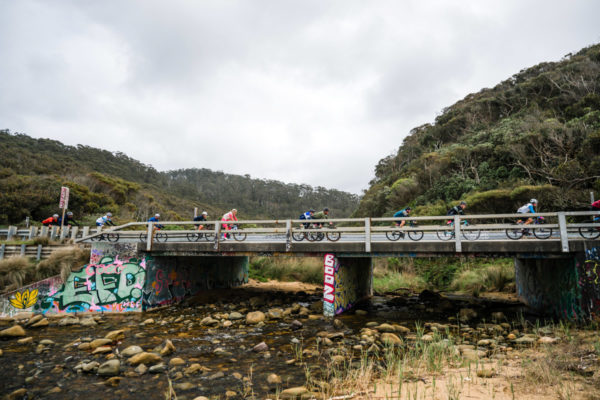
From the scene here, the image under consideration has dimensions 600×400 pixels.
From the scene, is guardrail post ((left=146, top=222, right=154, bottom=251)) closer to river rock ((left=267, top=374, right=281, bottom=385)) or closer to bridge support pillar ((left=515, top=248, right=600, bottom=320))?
river rock ((left=267, top=374, right=281, bottom=385))

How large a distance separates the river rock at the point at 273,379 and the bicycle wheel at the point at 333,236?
677 cm

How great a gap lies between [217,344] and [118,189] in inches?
1450

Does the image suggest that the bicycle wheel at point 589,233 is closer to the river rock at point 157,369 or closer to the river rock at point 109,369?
the river rock at point 157,369

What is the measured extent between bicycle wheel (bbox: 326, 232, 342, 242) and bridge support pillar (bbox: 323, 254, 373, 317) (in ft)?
2.34

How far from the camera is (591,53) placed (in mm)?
35344

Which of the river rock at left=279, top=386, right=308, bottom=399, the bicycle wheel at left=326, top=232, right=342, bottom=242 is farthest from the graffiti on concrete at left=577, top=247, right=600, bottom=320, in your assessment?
the river rock at left=279, top=386, right=308, bottom=399

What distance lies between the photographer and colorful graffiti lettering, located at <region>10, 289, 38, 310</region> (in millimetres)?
12930

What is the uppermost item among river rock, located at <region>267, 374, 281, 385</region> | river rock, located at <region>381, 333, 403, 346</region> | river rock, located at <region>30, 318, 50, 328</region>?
river rock, located at <region>381, 333, 403, 346</region>

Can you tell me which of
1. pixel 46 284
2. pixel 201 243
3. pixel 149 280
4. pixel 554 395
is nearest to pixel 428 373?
pixel 554 395

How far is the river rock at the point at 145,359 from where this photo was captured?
759 cm

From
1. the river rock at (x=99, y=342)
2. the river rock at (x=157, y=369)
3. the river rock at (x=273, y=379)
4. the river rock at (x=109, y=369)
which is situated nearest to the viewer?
the river rock at (x=273, y=379)

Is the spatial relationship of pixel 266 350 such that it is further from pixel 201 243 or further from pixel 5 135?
pixel 5 135

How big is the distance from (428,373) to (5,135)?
7222 centimetres

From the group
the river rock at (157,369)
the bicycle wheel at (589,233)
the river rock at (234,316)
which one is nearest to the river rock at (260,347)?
the river rock at (157,369)
